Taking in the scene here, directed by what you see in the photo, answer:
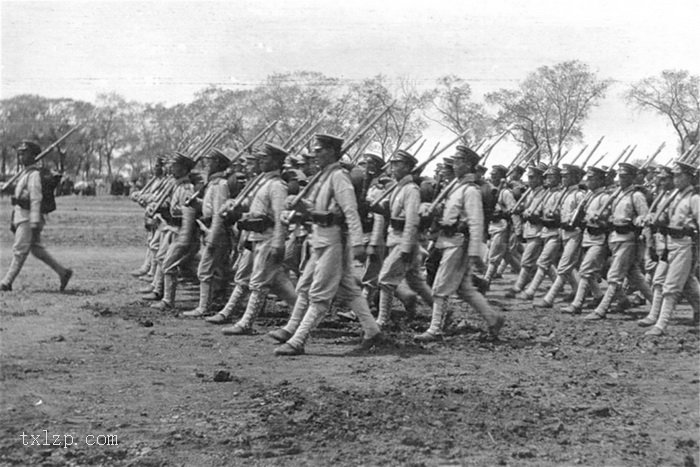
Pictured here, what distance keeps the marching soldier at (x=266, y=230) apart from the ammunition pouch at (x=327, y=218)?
90 centimetres

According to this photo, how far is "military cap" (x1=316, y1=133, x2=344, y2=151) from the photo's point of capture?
27.5ft

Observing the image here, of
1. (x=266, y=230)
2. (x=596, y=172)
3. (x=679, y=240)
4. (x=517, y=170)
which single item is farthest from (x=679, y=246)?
(x=517, y=170)

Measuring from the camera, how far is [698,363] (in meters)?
8.52

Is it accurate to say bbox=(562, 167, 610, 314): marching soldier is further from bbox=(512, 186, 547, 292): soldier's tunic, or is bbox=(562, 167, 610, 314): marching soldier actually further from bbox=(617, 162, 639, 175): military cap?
bbox=(512, 186, 547, 292): soldier's tunic

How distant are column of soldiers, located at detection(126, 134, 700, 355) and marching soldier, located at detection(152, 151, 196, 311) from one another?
0.06 feet

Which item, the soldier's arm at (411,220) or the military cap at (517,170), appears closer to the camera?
the soldier's arm at (411,220)

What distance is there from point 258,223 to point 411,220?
1716 millimetres

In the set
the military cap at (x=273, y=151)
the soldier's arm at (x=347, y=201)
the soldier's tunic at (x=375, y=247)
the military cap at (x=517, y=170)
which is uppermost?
the military cap at (x=517, y=170)

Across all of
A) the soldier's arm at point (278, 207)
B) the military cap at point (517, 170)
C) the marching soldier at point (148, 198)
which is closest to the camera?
the soldier's arm at point (278, 207)

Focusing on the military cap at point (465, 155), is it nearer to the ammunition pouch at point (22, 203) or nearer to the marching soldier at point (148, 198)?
the marching soldier at point (148, 198)

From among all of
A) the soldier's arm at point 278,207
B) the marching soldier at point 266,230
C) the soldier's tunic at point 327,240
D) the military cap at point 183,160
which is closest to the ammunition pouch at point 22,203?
the military cap at point 183,160

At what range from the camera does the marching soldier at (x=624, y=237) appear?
11.3 meters

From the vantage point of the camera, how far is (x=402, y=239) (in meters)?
9.56

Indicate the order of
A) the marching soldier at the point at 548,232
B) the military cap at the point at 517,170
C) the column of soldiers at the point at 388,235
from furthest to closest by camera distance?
the military cap at the point at 517,170 → the marching soldier at the point at 548,232 → the column of soldiers at the point at 388,235
